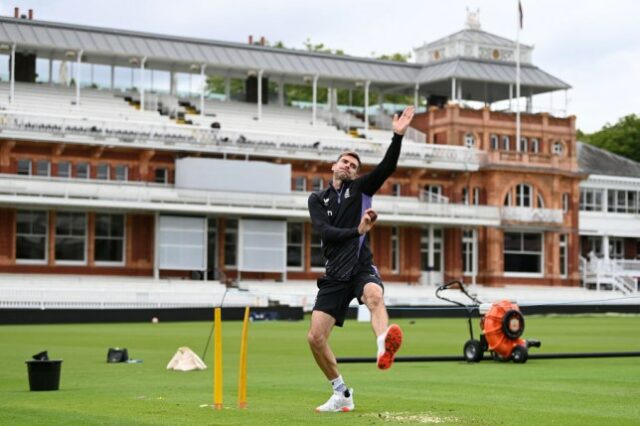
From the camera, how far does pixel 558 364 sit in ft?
70.2

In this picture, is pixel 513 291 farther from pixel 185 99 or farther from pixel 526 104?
pixel 185 99

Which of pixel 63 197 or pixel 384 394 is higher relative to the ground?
pixel 63 197

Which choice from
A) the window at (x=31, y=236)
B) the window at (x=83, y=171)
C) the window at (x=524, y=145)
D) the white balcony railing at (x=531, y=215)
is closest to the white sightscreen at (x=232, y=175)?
the window at (x=83, y=171)

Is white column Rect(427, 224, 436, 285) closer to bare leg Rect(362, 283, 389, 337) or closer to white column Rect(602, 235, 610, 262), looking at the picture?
white column Rect(602, 235, 610, 262)

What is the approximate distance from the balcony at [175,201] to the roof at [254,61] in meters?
7.82

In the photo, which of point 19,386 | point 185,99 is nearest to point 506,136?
point 185,99

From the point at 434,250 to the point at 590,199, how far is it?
14319 mm

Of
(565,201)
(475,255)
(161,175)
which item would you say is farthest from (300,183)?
(565,201)

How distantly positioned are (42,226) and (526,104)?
1293 inches

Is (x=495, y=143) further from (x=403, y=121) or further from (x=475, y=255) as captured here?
(x=403, y=121)

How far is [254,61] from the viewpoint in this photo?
2813 inches

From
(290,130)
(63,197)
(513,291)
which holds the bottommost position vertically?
(513,291)

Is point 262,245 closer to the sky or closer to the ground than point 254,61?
closer to the ground

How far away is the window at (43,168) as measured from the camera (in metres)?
63.9
